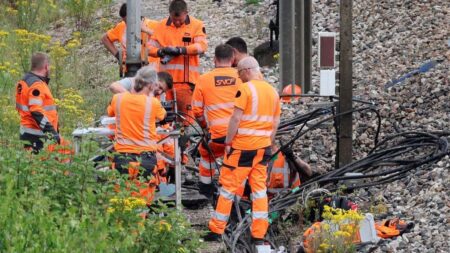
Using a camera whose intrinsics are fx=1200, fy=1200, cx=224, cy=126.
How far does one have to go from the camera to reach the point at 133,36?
13.1 meters

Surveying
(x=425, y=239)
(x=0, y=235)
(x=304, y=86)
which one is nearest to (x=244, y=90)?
(x=425, y=239)

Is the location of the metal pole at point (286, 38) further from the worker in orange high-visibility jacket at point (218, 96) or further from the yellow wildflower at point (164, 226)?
the yellow wildflower at point (164, 226)

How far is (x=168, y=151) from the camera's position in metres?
12.5

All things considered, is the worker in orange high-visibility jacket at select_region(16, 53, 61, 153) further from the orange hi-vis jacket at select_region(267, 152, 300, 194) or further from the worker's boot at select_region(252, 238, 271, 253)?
the worker's boot at select_region(252, 238, 271, 253)

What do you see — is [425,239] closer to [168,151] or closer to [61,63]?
[168,151]

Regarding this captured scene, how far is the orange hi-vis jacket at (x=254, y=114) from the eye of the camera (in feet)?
35.7

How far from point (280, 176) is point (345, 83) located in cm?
142

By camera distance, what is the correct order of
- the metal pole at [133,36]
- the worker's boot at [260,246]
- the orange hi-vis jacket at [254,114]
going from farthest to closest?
1. the metal pole at [133,36]
2. the orange hi-vis jacket at [254,114]
3. the worker's boot at [260,246]

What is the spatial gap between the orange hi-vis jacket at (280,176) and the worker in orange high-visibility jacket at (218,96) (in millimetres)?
716

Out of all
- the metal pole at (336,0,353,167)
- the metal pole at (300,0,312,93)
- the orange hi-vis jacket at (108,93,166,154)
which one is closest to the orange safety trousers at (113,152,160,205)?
the orange hi-vis jacket at (108,93,166,154)

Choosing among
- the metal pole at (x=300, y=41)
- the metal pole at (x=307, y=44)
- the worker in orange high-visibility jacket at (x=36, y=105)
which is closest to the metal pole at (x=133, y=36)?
the worker in orange high-visibility jacket at (x=36, y=105)

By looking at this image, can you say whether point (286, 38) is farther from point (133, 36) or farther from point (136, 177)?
point (136, 177)

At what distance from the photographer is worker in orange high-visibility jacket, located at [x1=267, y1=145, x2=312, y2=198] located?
12.3 metres

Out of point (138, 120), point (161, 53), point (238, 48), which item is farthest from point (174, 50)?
point (138, 120)
